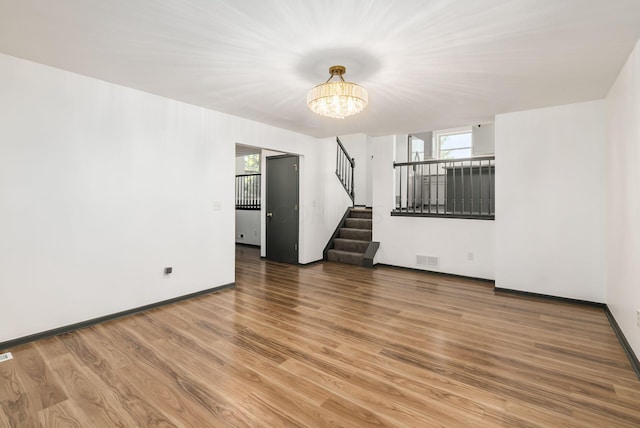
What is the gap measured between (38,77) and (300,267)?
4463 millimetres

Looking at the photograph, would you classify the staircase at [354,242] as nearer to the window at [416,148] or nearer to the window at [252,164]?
the window at [416,148]

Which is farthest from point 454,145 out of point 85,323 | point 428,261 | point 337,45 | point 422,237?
point 85,323

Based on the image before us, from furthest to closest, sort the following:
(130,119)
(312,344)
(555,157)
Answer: (555,157) → (130,119) → (312,344)

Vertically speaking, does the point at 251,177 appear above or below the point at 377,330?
above

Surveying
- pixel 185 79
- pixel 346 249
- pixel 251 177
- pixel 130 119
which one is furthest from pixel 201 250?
pixel 251 177

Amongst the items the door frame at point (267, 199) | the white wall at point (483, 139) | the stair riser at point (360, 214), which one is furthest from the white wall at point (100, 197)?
the white wall at point (483, 139)

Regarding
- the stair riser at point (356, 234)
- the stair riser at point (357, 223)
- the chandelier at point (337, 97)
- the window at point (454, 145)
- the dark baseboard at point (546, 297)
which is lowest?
the dark baseboard at point (546, 297)

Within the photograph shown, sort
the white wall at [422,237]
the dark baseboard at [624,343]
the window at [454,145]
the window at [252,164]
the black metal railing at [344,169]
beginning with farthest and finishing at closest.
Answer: the window at [252,164]
the window at [454,145]
the black metal railing at [344,169]
the white wall at [422,237]
the dark baseboard at [624,343]

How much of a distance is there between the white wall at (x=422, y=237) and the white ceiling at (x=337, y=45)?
218 cm

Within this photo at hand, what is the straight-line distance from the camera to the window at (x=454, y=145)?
9.02 meters

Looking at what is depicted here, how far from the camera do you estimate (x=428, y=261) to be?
215 inches

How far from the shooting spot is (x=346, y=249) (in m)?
6.53

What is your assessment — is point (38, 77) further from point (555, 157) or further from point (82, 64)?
point (555, 157)

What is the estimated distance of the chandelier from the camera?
8.60ft
